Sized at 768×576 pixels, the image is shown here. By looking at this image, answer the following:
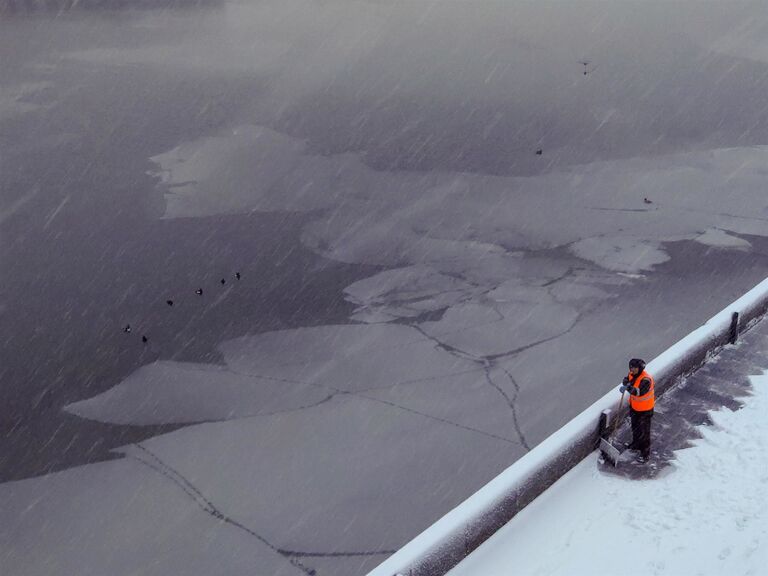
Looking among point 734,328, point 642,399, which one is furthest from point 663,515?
point 734,328

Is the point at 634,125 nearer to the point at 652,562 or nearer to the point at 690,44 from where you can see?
the point at 690,44

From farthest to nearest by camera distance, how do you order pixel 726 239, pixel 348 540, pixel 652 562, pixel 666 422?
pixel 726 239, pixel 348 540, pixel 666 422, pixel 652 562

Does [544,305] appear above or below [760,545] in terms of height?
below

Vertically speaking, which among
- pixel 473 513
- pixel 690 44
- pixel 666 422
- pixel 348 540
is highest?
pixel 473 513

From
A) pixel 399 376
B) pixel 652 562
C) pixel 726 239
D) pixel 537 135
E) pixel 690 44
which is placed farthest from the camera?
pixel 690 44

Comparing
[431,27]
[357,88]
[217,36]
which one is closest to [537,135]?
[357,88]

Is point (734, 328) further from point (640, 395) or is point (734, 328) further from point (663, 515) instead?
point (663, 515)
